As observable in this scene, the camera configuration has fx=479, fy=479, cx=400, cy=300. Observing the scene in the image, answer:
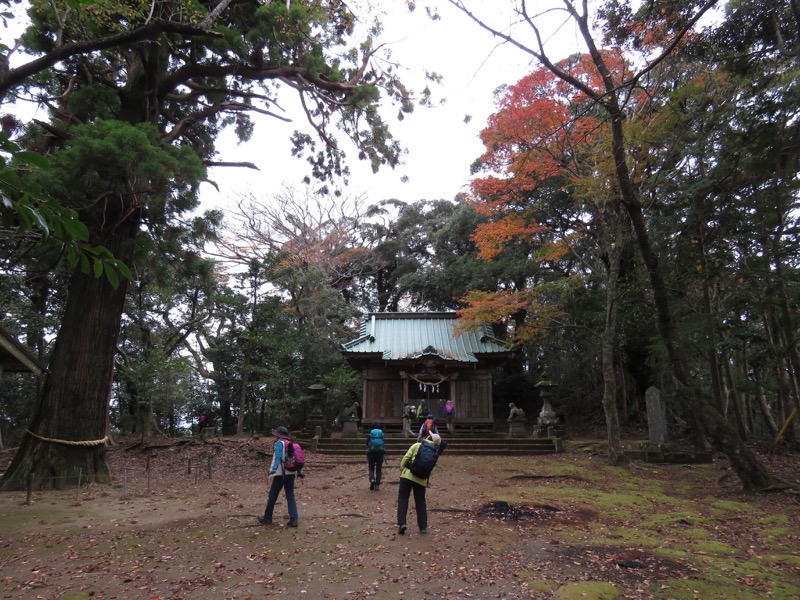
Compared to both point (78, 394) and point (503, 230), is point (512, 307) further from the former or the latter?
point (78, 394)

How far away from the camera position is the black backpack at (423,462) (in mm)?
6004

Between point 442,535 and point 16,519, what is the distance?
619cm

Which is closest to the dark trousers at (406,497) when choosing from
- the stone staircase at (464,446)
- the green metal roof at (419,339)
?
the stone staircase at (464,446)

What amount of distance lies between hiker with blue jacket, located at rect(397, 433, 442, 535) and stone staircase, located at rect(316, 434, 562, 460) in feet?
29.9

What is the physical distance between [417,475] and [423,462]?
20cm

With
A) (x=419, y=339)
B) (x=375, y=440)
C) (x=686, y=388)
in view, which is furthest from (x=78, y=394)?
(x=419, y=339)

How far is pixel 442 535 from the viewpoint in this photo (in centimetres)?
612

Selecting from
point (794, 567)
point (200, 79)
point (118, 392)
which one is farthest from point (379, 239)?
point (794, 567)

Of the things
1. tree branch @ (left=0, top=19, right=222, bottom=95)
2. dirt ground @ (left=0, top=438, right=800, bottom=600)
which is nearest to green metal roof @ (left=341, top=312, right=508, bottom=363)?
dirt ground @ (left=0, top=438, right=800, bottom=600)

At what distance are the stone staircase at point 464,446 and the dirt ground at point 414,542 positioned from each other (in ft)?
16.9

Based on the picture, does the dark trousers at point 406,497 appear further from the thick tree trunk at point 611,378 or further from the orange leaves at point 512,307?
the orange leaves at point 512,307

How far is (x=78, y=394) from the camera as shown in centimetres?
935

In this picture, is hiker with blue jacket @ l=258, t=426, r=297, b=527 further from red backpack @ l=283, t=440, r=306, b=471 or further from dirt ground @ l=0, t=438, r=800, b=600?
dirt ground @ l=0, t=438, r=800, b=600

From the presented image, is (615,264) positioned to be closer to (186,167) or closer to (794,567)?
(794,567)
